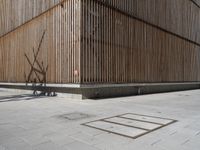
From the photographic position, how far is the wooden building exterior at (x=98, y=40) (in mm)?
12720

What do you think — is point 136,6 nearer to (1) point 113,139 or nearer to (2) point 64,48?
(2) point 64,48

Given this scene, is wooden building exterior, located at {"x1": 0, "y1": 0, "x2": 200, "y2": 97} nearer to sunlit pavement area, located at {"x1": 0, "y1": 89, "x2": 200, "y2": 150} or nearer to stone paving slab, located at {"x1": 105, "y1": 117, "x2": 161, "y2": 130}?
stone paving slab, located at {"x1": 105, "y1": 117, "x2": 161, "y2": 130}

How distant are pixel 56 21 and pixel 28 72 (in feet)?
17.7

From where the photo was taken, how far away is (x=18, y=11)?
20.0 metres

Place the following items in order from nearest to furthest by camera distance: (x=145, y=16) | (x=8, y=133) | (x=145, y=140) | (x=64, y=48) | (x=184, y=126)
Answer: (x=145, y=140) < (x=8, y=133) < (x=184, y=126) < (x=64, y=48) < (x=145, y=16)

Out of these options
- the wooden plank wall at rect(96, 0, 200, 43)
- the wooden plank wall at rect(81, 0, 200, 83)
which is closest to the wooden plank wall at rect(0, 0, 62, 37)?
the wooden plank wall at rect(81, 0, 200, 83)

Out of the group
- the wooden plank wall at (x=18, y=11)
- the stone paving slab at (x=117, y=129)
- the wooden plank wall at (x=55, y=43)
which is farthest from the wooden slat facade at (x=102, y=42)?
the stone paving slab at (x=117, y=129)

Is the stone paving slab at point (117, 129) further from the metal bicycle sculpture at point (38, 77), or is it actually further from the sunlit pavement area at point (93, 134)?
the metal bicycle sculpture at point (38, 77)

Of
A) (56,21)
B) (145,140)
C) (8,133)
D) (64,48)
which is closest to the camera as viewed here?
(145,140)

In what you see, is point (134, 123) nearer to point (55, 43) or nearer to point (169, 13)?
point (55, 43)

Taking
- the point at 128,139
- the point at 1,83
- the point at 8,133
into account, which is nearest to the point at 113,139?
the point at 128,139

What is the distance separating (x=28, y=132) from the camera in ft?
17.0

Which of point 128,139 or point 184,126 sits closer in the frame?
point 128,139

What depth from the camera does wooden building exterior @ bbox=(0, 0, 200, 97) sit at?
12720 mm
